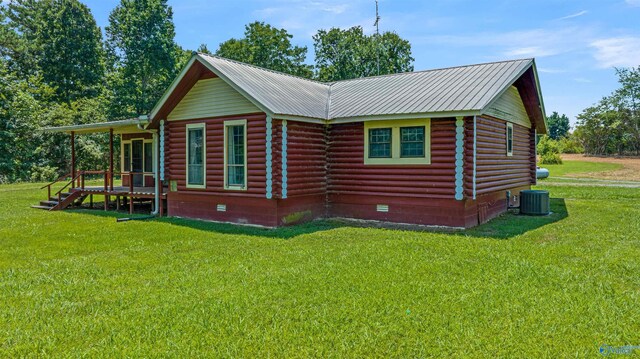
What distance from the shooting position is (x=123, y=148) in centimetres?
1877

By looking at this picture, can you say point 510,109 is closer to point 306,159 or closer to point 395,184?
point 395,184

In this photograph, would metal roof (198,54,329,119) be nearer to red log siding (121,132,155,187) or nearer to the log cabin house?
the log cabin house

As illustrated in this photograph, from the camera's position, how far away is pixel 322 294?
585 centimetres

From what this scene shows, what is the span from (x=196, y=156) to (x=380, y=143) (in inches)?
228

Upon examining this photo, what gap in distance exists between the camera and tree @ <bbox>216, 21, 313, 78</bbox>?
4203cm

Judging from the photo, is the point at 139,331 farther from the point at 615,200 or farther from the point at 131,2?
the point at 131,2

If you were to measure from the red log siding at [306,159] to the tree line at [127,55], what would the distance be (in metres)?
28.6

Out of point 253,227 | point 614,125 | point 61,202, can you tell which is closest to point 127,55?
point 61,202

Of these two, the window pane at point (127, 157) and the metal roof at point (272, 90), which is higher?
the metal roof at point (272, 90)

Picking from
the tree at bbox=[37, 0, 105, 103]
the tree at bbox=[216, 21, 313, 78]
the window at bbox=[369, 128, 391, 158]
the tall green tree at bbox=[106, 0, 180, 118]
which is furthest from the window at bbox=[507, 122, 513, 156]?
the tree at bbox=[37, 0, 105, 103]

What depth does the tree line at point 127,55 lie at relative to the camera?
1587 inches

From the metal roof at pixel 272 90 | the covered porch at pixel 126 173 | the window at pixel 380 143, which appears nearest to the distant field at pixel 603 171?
the window at pixel 380 143

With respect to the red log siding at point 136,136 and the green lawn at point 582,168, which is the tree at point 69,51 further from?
the green lawn at point 582,168

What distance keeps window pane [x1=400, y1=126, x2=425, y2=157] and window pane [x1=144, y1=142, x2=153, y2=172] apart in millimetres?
10705
